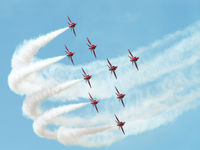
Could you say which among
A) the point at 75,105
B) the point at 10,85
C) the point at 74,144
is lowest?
the point at 74,144

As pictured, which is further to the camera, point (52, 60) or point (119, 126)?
point (119, 126)

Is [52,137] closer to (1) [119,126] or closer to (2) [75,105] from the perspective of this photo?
(2) [75,105]

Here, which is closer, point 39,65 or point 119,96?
point 39,65

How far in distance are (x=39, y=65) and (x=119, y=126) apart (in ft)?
63.1

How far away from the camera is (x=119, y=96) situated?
80250mm

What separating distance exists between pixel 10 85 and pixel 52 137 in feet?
41.3

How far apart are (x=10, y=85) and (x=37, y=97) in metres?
5.04

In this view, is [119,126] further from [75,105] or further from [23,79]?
[23,79]

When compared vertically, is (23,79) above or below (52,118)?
above

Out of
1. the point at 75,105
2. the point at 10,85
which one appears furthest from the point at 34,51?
the point at 75,105

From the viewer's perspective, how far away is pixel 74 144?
250ft

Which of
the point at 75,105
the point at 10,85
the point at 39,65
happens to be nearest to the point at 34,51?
the point at 39,65

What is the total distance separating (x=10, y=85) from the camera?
7181 cm

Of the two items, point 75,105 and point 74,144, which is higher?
point 75,105
